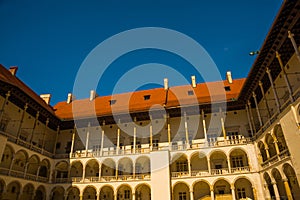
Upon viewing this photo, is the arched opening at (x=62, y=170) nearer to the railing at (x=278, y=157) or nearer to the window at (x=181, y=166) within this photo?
the window at (x=181, y=166)

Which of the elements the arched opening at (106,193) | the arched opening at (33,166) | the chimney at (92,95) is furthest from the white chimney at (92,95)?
the arched opening at (106,193)

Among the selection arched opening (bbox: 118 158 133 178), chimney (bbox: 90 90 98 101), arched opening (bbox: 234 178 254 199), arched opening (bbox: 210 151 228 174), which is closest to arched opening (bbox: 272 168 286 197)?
arched opening (bbox: 234 178 254 199)

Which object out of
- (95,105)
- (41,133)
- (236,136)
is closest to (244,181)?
(236,136)

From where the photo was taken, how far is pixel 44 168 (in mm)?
23141

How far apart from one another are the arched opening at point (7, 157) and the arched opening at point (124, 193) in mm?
9508

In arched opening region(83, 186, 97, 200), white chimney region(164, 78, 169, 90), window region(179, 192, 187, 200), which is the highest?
white chimney region(164, 78, 169, 90)

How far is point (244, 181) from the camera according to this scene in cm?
1972

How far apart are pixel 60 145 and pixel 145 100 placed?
10385 millimetres

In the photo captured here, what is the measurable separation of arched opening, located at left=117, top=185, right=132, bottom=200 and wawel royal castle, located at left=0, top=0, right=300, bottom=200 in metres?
0.09

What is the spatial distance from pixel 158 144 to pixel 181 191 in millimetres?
4696

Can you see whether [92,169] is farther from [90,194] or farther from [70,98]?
[70,98]

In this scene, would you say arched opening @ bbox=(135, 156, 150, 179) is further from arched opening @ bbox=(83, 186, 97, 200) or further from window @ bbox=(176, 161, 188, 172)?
arched opening @ bbox=(83, 186, 97, 200)

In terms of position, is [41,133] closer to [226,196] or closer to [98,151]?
[98,151]

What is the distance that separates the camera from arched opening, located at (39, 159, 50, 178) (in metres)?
22.2
